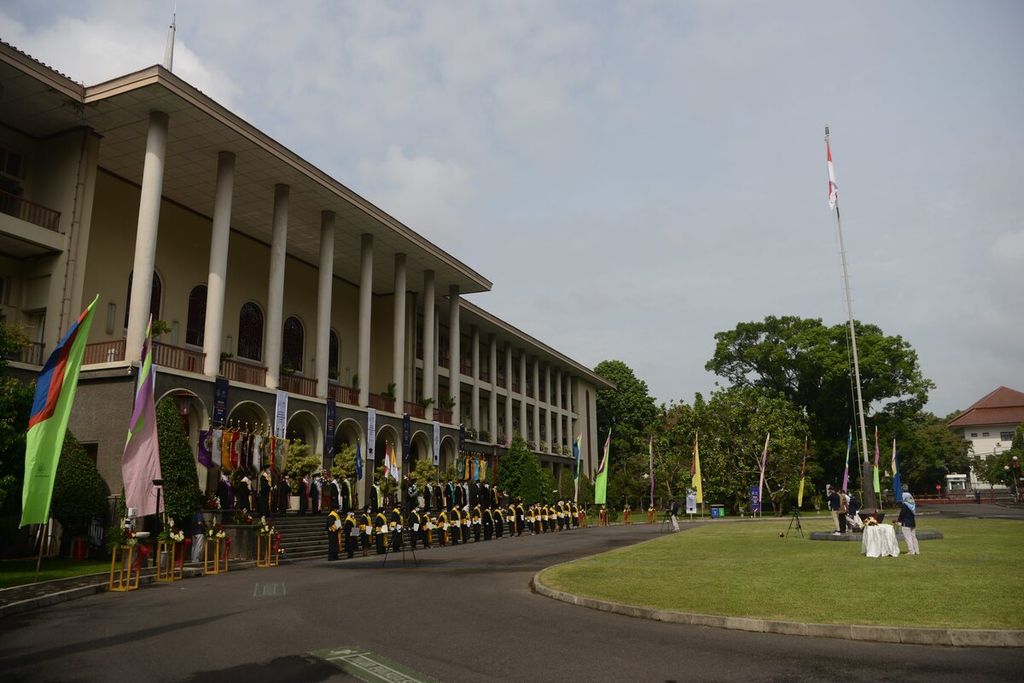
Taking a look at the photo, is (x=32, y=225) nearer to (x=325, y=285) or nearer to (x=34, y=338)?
(x=34, y=338)

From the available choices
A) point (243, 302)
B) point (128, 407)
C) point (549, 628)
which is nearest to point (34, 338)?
point (128, 407)

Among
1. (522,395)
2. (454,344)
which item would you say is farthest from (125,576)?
(522,395)

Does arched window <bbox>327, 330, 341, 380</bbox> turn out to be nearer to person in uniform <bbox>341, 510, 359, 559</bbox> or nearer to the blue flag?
the blue flag

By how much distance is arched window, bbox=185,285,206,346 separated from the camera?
1123 inches

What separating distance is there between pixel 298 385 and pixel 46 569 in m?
12.7

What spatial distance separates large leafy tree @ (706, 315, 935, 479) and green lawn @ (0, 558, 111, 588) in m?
49.2

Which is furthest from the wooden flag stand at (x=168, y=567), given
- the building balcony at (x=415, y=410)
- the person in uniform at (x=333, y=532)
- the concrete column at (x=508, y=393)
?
the concrete column at (x=508, y=393)

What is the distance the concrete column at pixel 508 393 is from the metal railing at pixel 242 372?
1032 inches

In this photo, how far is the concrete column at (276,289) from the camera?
2617cm

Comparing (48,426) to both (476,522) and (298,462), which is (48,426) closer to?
(298,462)

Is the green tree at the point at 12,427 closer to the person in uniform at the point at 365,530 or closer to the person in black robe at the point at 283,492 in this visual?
the person in black robe at the point at 283,492

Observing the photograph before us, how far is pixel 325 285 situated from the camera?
97.8 feet

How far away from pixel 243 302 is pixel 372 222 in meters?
6.49

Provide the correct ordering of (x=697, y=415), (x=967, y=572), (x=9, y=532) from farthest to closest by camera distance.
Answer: (x=697, y=415) → (x=9, y=532) → (x=967, y=572)
